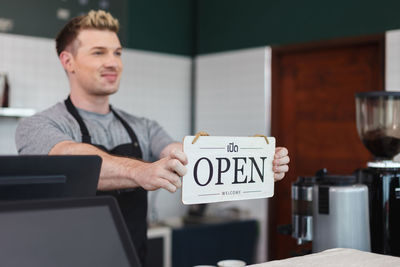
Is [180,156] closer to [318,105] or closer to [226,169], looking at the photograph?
[226,169]

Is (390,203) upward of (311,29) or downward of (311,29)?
downward

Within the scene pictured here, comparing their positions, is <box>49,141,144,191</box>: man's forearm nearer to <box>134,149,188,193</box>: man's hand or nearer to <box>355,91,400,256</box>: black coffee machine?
<box>134,149,188,193</box>: man's hand

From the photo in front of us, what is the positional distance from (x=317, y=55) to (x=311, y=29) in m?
0.22

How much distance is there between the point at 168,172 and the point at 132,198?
0.83 m

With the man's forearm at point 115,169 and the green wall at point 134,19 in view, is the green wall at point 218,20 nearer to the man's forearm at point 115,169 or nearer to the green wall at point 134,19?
the green wall at point 134,19

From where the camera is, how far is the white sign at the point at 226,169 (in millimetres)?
1399

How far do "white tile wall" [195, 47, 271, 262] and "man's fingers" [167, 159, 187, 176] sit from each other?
3.18 metres

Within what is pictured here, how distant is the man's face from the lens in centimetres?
215

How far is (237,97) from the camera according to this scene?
4719mm

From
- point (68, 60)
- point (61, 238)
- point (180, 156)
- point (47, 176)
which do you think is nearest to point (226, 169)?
point (180, 156)

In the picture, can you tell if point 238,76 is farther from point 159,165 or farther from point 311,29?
point 159,165

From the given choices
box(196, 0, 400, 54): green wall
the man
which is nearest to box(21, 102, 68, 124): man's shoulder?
the man

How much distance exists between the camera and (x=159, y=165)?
1.40 m

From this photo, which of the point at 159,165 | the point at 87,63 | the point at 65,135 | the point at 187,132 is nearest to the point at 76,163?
the point at 159,165
